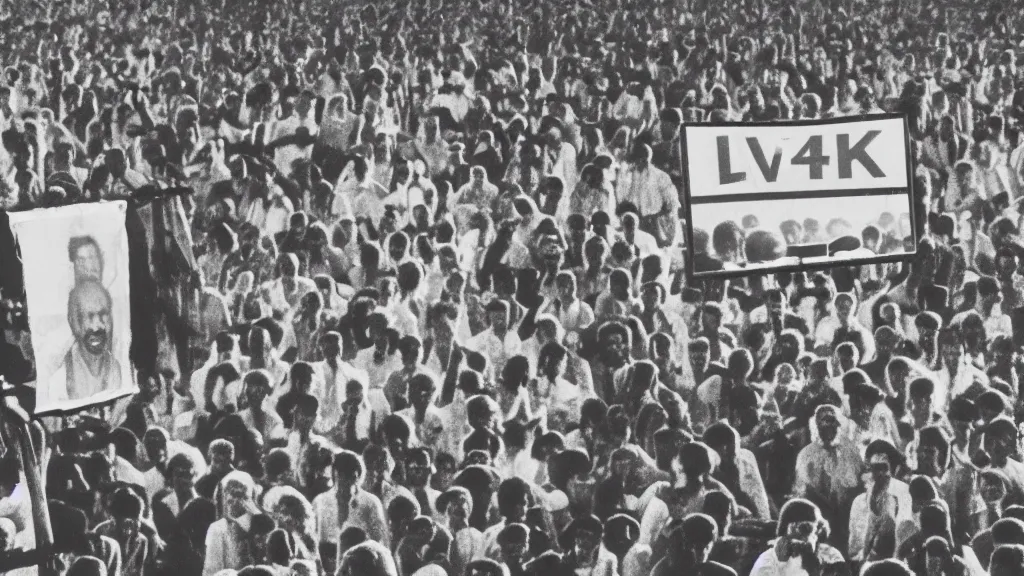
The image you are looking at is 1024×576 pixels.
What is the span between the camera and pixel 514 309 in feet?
6.33

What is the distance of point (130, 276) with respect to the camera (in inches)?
74.3

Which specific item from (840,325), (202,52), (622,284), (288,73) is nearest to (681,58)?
(622,284)

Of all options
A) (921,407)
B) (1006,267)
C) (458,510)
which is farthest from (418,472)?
(1006,267)

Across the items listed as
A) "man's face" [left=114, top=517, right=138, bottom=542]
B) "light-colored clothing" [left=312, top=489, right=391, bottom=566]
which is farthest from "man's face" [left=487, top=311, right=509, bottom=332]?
"man's face" [left=114, top=517, right=138, bottom=542]

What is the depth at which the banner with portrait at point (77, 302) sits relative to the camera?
184cm

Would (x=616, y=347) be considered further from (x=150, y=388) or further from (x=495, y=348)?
(x=150, y=388)

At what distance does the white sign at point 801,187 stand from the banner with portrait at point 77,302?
1240 millimetres

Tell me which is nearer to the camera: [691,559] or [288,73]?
[691,559]

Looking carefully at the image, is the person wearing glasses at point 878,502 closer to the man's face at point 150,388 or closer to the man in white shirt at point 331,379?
the man in white shirt at point 331,379

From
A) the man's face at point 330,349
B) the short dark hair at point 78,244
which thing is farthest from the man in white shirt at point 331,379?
the short dark hair at point 78,244

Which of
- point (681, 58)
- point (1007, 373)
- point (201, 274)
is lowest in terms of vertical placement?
point (1007, 373)

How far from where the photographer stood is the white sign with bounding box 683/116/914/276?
1933 mm

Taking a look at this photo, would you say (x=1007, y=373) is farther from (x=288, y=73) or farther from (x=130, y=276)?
(x=130, y=276)

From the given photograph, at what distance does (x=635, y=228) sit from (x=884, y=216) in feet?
1.80
